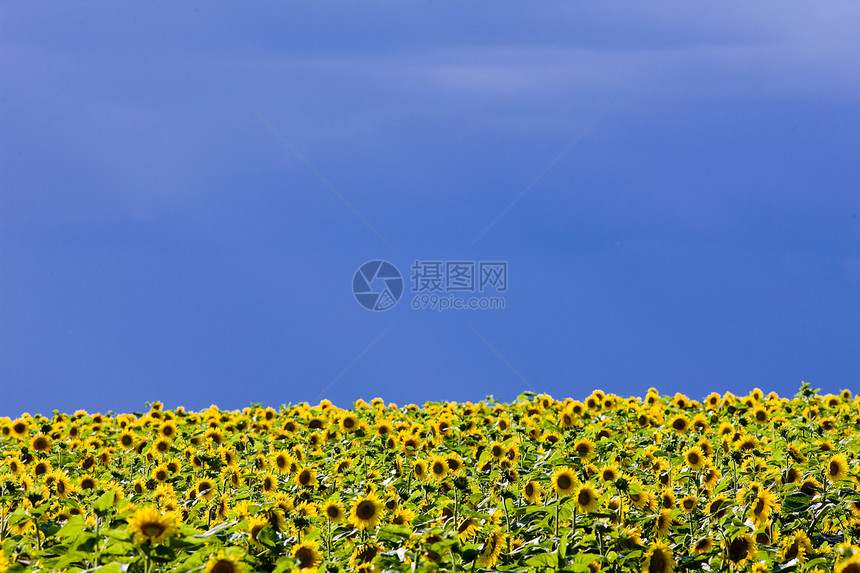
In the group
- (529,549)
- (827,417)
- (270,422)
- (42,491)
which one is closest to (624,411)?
(827,417)

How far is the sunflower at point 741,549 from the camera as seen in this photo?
5.66 meters

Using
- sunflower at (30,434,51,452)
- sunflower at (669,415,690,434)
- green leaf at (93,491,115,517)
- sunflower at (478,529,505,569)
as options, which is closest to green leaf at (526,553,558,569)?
sunflower at (478,529,505,569)

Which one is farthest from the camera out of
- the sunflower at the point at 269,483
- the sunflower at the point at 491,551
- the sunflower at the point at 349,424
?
the sunflower at the point at 349,424

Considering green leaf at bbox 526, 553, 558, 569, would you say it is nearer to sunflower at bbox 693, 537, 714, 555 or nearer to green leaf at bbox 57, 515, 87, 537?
sunflower at bbox 693, 537, 714, 555

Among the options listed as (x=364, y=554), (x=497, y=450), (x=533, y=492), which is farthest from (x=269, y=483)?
(x=364, y=554)

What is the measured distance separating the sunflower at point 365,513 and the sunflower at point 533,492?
151 centimetres

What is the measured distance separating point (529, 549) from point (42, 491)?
18.3 feet

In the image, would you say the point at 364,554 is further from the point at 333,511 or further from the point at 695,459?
the point at 695,459

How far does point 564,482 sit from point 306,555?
258cm

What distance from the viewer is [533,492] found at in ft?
23.1

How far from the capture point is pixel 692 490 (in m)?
8.13

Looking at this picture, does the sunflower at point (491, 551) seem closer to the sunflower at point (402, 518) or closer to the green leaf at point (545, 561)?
the green leaf at point (545, 561)

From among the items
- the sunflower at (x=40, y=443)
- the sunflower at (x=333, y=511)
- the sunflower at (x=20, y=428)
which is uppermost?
the sunflower at (x=20, y=428)

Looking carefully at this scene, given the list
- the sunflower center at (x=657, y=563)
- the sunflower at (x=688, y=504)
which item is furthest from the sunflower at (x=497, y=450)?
the sunflower center at (x=657, y=563)
